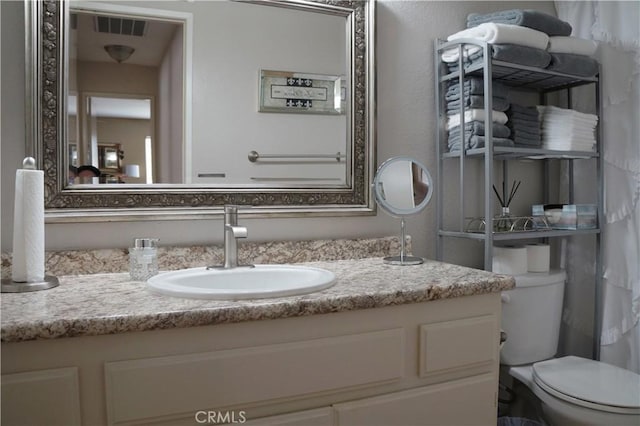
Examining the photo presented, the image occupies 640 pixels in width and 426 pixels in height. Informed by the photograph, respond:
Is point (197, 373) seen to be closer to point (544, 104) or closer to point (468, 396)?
point (468, 396)

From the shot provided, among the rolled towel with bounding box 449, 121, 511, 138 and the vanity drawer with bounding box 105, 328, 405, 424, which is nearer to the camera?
the vanity drawer with bounding box 105, 328, 405, 424

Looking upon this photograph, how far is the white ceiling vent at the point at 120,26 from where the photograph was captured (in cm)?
133

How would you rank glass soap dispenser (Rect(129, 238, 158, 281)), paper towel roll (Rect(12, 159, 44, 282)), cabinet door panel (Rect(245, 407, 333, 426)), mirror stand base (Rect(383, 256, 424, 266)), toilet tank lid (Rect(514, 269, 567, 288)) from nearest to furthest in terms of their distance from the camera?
1. cabinet door panel (Rect(245, 407, 333, 426))
2. paper towel roll (Rect(12, 159, 44, 282))
3. glass soap dispenser (Rect(129, 238, 158, 281))
4. mirror stand base (Rect(383, 256, 424, 266))
5. toilet tank lid (Rect(514, 269, 567, 288))

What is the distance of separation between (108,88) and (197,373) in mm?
880

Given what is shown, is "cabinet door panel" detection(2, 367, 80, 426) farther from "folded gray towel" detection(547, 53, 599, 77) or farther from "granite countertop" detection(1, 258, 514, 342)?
"folded gray towel" detection(547, 53, 599, 77)

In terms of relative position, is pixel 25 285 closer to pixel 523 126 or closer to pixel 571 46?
pixel 523 126

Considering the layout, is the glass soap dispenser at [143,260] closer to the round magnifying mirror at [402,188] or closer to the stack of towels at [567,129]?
the round magnifying mirror at [402,188]

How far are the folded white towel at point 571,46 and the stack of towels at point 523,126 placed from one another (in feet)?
0.76

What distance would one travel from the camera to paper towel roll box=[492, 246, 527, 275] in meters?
1.72

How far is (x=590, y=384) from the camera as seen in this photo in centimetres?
145

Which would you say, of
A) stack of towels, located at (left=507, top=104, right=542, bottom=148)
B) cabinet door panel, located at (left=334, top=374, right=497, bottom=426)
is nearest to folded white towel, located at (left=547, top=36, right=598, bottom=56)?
stack of towels, located at (left=507, top=104, right=542, bottom=148)

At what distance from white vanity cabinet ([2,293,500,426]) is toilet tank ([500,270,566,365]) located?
483mm

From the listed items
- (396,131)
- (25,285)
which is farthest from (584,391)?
(25,285)

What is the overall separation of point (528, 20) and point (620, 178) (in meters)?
0.72
